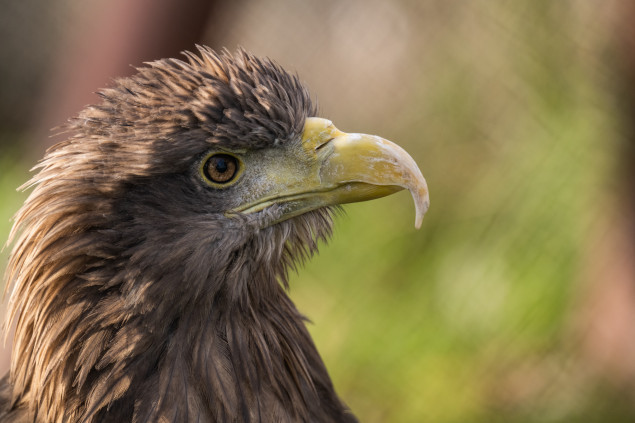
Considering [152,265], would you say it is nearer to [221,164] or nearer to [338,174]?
Result: [221,164]

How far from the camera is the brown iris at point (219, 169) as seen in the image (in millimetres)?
2447

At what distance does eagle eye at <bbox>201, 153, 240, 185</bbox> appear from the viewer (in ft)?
8.03

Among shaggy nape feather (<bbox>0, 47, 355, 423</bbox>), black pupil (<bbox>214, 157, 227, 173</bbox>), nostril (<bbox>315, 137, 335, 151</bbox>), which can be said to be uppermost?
nostril (<bbox>315, 137, 335, 151</bbox>)

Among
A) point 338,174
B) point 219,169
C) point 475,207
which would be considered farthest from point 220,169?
point 475,207

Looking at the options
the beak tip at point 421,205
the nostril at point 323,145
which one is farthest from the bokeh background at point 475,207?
the beak tip at point 421,205

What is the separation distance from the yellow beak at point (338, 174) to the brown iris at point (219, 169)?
103mm

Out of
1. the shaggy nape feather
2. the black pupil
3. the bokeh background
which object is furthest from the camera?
the bokeh background

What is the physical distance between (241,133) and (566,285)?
3920 mm

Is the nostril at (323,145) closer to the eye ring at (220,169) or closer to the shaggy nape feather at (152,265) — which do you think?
the shaggy nape feather at (152,265)

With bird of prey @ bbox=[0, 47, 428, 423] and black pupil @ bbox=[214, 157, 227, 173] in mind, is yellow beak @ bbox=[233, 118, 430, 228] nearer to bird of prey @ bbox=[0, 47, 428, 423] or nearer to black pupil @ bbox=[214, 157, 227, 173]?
bird of prey @ bbox=[0, 47, 428, 423]

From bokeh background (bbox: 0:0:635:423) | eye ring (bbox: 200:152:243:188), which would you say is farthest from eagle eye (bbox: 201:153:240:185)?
bokeh background (bbox: 0:0:635:423)

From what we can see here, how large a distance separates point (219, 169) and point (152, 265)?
0.34 m

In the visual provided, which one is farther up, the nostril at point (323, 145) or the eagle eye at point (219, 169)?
the nostril at point (323, 145)

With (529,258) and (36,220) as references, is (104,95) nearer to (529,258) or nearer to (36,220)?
(36,220)
